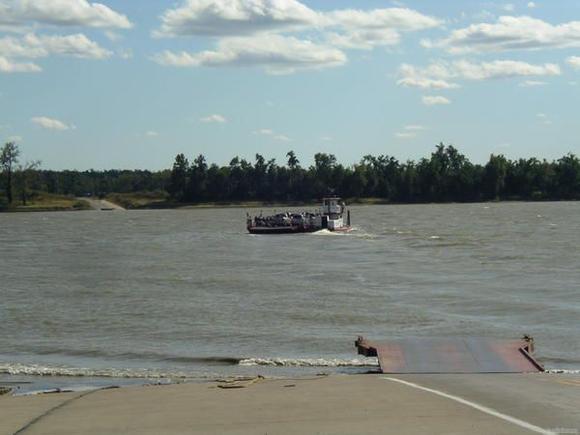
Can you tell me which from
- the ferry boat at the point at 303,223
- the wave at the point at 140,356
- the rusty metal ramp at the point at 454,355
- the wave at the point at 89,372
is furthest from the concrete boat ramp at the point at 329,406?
the ferry boat at the point at 303,223

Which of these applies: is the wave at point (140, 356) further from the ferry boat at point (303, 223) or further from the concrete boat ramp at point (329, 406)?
the ferry boat at point (303, 223)

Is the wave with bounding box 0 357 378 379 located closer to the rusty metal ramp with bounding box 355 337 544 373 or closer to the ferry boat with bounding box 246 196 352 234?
the rusty metal ramp with bounding box 355 337 544 373

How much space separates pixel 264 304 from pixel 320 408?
22250mm

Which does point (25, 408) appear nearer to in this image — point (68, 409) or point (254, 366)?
point (68, 409)

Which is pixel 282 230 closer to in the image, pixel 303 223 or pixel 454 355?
pixel 303 223

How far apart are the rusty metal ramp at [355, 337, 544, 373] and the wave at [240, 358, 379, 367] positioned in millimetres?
590

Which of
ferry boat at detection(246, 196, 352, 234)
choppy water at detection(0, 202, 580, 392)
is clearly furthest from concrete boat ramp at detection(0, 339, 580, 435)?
ferry boat at detection(246, 196, 352, 234)

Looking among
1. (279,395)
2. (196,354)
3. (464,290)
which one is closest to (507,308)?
(464,290)

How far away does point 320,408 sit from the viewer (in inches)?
595

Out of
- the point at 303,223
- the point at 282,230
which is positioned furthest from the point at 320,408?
the point at 303,223

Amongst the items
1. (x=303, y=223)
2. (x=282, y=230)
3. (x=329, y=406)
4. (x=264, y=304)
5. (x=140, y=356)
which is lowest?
(x=140, y=356)

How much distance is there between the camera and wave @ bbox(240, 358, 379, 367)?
23562 mm

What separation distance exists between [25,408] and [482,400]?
7295 mm

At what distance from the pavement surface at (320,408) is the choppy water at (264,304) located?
17.0 ft
